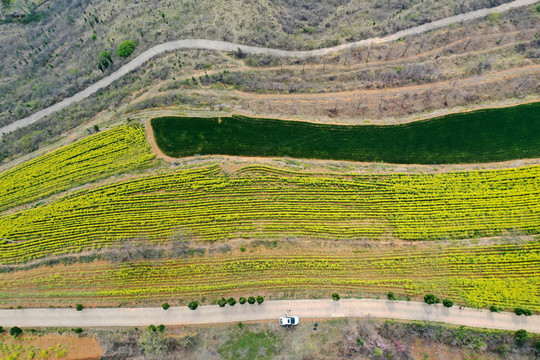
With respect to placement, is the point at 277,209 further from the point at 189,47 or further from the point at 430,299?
the point at 189,47

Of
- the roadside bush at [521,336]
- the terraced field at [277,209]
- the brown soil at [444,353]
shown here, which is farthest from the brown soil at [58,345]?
the roadside bush at [521,336]

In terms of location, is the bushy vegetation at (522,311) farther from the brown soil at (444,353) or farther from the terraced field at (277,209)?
the terraced field at (277,209)

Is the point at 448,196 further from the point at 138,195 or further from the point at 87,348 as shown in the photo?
the point at 87,348

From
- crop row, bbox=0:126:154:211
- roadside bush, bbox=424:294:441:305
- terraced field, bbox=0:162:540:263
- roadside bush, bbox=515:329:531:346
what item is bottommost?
roadside bush, bbox=515:329:531:346

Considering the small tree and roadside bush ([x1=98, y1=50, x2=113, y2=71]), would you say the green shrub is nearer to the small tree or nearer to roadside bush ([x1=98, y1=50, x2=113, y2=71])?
roadside bush ([x1=98, y1=50, x2=113, y2=71])

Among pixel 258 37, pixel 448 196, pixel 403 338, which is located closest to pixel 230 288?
pixel 403 338

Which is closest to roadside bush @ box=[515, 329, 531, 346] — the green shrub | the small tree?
the small tree

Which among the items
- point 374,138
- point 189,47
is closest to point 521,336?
point 374,138
